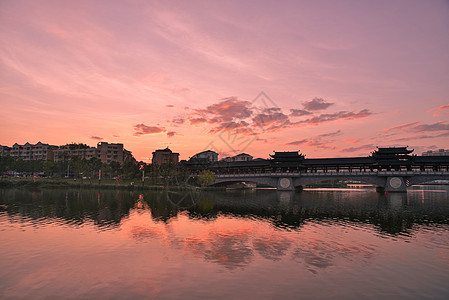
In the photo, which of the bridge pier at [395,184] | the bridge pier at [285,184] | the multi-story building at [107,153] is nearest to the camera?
the bridge pier at [395,184]

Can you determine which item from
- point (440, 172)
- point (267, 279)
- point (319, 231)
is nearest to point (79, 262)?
point (267, 279)

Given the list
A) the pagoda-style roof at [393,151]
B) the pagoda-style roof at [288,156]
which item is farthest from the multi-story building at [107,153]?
the pagoda-style roof at [393,151]

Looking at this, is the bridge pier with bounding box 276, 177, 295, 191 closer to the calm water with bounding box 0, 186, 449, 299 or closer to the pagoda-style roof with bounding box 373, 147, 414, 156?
the pagoda-style roof with bounding box 373, 147, 414, 156

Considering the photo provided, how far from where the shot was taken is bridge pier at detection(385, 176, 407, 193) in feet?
342

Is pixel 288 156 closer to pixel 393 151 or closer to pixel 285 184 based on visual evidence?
pixel 285 184

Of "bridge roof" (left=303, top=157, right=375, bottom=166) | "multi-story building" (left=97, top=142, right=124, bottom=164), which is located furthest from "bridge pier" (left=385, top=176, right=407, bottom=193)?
"multi-story building" (left=97, top=142, right=124, bottom=164)

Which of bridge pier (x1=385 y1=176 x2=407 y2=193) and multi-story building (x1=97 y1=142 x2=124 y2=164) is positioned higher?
multi-story building (x1=97 y1=142 x2=124 y2=164)

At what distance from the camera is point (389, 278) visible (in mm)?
17922

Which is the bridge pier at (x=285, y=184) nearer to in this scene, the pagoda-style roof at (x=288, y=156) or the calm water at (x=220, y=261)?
the pagoda-style roof at (x=288, y=156)

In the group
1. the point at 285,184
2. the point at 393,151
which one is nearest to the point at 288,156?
the point at 285,184

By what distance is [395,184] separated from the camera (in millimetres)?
105188

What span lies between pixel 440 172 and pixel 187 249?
109m

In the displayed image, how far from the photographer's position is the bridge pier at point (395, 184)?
342 feet

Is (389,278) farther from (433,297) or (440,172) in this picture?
(440,172)
